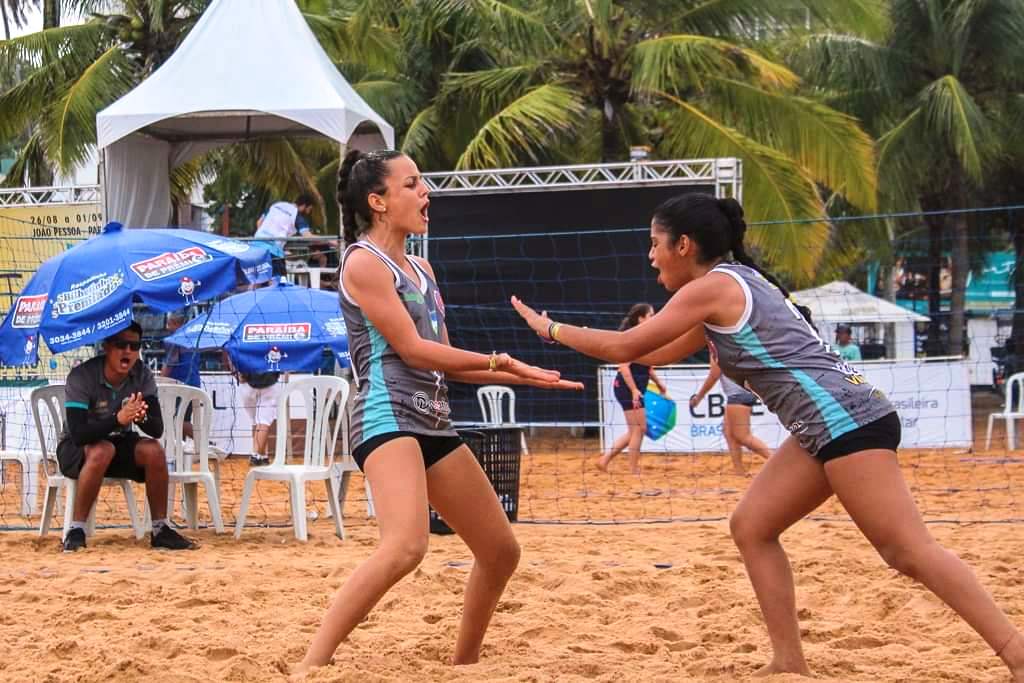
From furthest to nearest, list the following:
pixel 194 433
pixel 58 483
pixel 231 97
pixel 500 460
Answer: pixel 231 97 → pixel 194 433 → pixel 500 460 → pixel 58 483

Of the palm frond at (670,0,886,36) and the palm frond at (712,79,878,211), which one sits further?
the palm frond at (670,0,886,36)

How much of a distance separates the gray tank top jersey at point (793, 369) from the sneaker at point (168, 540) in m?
4.44

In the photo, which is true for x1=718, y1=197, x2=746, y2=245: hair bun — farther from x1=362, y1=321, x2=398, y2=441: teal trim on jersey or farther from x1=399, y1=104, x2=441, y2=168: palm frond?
x1=399, y1=104, x2=441, y2=168: palm frond

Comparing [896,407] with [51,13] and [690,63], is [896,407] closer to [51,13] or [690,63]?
[690,63]

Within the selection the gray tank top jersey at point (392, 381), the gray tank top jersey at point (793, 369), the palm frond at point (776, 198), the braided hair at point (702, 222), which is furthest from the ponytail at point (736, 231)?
the palm frond at point (776, 198)

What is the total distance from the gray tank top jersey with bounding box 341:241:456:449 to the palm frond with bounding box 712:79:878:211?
14.0 metres

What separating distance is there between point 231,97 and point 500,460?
511 cm

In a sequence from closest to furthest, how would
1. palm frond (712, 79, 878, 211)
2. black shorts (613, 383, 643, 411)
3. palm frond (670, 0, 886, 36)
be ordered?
black shorts (613, 383, 643, 411)
palm frond (712, 79, 878, 211)
palm frond (670, 0, 886, 36)

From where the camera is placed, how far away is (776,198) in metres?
16.7

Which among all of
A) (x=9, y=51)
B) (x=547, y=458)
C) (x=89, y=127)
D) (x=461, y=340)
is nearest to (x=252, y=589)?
(x=547, y=458)

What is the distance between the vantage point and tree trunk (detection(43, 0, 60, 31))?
1933 cm

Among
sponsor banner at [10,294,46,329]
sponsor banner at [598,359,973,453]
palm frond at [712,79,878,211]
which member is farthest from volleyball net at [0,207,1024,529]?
palm frond at [712,79,878,211]

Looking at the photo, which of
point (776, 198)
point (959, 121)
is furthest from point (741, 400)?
point (959, 121)

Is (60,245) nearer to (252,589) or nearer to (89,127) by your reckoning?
(89,127)
